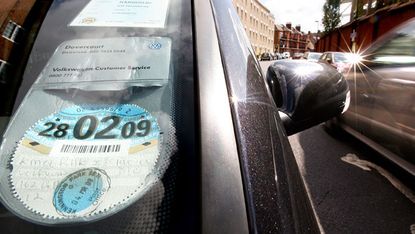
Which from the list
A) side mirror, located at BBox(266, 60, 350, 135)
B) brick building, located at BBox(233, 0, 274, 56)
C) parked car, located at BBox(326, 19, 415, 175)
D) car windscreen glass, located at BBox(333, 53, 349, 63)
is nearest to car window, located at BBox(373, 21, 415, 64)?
parked car, located at BBox(326, 19, 415, 175)

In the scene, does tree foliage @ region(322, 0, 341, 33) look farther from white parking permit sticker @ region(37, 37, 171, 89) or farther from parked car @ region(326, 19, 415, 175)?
white parking permit sticker @ region(37, 37, 171, 89)

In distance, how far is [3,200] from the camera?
0.66 m

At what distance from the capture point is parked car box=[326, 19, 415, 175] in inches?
109

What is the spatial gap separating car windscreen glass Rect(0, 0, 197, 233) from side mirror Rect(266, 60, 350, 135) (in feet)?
1.44

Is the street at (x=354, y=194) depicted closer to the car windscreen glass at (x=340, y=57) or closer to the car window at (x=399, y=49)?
the car window at (x=399, y=49)

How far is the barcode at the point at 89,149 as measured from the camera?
713 millimetres

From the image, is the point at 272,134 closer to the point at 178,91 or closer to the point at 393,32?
the point at 178,91

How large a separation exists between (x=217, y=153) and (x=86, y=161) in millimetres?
283

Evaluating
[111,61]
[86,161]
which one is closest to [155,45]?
[111,61]

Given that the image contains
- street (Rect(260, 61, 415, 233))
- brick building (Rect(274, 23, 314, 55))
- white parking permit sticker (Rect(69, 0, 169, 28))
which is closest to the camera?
white parking permit sticker (Rect(69, 0, 169, 28))

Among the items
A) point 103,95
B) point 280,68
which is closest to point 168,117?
point 103,95

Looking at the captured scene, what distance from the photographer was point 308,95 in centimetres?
113

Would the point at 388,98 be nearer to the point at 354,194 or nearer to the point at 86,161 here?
the point at 354,194

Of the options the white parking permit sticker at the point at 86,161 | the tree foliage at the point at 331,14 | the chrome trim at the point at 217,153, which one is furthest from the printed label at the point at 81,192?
the tree foliage at the point at 331,14
